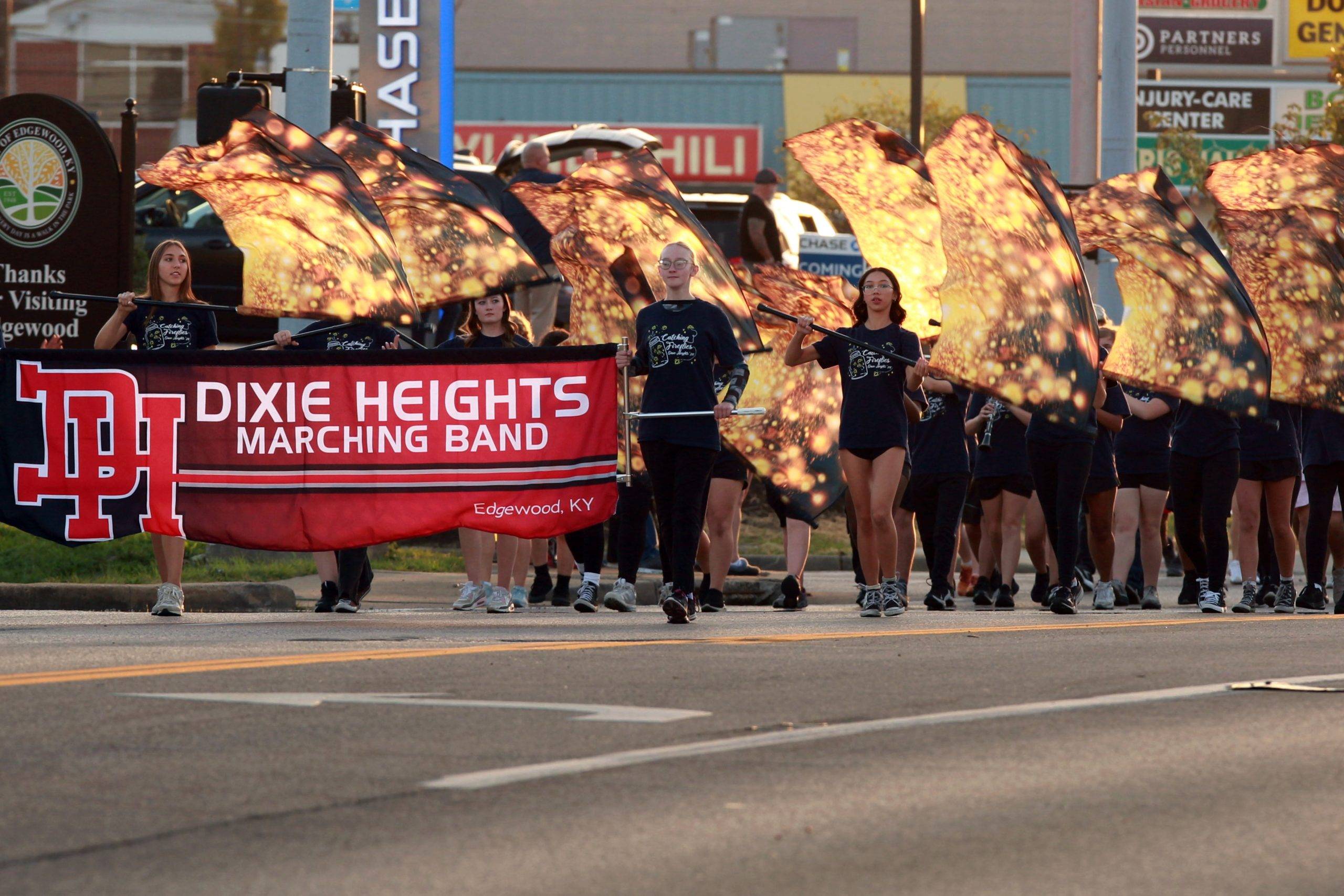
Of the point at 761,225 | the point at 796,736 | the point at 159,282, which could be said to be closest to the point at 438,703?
the point at 796,736

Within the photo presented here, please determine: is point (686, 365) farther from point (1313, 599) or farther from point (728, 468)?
point (1313, 599)

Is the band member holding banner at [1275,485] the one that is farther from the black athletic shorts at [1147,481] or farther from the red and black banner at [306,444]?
the red and black banner at [306,444]

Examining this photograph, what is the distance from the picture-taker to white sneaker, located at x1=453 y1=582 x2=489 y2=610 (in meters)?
12.7

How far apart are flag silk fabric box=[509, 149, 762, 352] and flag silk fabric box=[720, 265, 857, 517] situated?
0.64 meters

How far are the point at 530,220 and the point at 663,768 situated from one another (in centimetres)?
1174

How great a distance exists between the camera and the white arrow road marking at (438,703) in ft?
22.7

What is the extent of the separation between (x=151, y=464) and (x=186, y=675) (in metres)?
4.03

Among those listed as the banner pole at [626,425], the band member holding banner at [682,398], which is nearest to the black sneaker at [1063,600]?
the band member holding banner at [682,398]

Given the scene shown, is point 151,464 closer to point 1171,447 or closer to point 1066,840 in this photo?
point 1171,447

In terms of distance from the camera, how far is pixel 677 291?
11430mm

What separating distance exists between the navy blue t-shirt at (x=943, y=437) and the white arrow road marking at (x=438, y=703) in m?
6.71

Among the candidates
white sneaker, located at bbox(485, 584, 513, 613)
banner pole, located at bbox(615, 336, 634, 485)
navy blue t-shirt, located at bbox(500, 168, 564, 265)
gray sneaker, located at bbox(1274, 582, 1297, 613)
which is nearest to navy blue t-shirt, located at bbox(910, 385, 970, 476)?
gray sneaker, located at bbox(1274, 582, 1297, 613)

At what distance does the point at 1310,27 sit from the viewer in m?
62.7

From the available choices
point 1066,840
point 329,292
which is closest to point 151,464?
point 329,292
